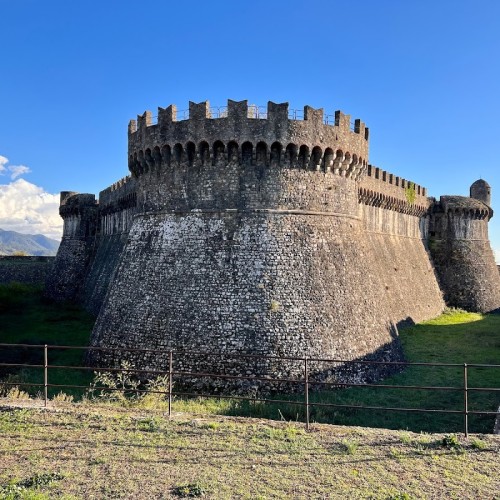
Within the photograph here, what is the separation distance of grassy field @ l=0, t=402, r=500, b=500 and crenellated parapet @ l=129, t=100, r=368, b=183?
11112 mm

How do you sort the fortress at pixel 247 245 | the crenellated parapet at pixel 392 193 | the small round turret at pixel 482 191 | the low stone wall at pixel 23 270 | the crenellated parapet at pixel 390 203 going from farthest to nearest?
the small round turret at pixel 482 191
the low stone wall at pixel 23 270
the crenellated parapet at pixel 392 193
the crenellated parapet at pixel 390 203
the fortress at pixel 247 245

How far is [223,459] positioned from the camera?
28.5ft

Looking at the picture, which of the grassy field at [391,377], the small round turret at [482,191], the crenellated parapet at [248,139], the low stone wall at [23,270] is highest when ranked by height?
the small round turret at [482,191]

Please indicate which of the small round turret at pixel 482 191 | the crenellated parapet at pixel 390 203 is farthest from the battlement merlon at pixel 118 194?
the small round turret at pixel 482 191

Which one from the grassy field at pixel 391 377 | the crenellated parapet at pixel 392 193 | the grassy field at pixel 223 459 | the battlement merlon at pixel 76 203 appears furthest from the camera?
the battlement merlon at pixel 76 203

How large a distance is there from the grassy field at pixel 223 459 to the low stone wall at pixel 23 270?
42808 mm

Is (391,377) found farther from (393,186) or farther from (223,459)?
(393,186)

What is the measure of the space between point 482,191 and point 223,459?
48.9m

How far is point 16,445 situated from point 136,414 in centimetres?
249

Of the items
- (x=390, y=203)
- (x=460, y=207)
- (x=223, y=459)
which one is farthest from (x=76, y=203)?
(x=223, y=459)

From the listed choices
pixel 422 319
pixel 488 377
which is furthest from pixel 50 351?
pixel 422 319

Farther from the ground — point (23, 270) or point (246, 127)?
point (246, 127)

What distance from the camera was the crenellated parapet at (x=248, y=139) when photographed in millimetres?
18594

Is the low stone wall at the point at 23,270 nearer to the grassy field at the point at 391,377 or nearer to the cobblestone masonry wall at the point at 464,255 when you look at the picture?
the grassy field at the point at 391,377
